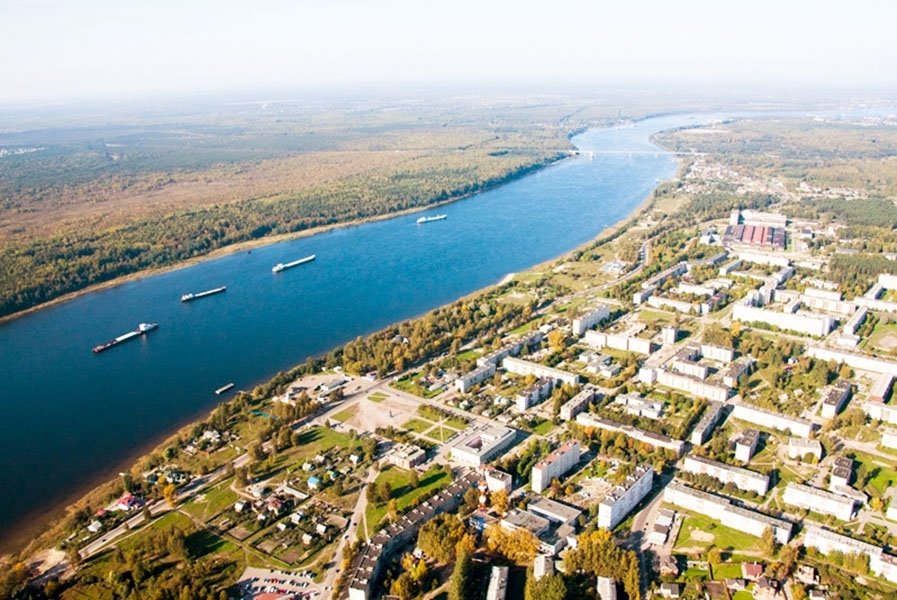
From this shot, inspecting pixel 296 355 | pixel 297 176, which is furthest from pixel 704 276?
pixel 297 176

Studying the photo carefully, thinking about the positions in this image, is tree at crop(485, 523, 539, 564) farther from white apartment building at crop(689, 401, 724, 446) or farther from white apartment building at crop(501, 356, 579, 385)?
white apartment building at crop(501, 356, 579, 385)

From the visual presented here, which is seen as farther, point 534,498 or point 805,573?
→ point 534,498

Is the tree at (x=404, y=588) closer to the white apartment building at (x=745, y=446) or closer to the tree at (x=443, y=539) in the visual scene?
the tree at (x=443, y=539)

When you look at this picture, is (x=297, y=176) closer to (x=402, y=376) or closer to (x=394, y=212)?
(x=394, y=212)

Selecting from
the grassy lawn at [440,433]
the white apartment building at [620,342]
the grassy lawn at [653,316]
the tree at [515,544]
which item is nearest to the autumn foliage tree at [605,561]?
the tree at [515,544]

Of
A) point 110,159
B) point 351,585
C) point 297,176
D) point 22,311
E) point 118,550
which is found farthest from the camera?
point 110,159

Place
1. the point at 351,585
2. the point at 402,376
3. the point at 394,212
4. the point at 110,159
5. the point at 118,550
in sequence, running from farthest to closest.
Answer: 1. the point at 110,159
2. the point at 394,212
3. the point at 402,376
4. the point at 118,550
5. the point at 351,585
